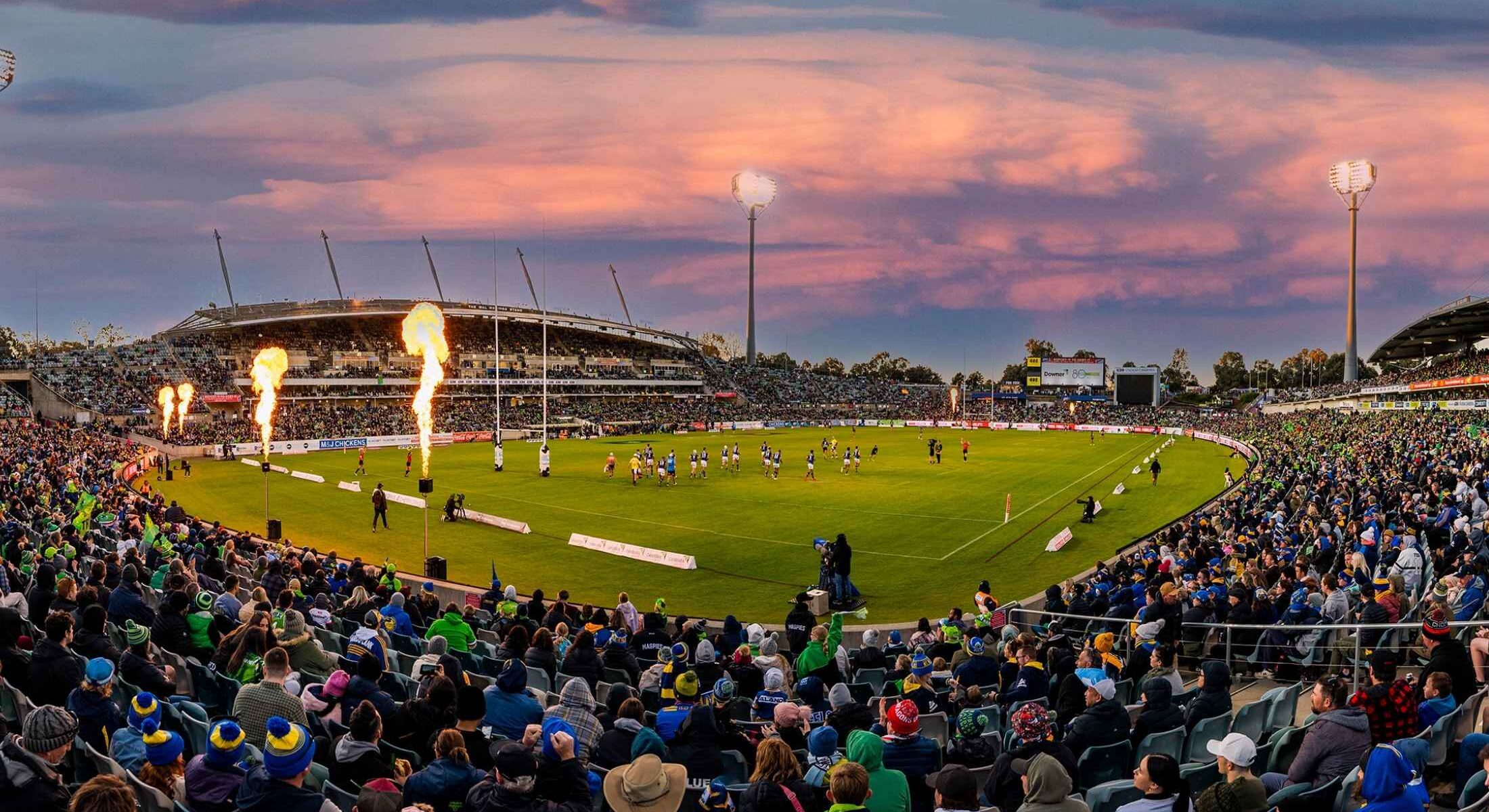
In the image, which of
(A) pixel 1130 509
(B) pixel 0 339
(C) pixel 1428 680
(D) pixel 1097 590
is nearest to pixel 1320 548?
(D) pixel 1097 590

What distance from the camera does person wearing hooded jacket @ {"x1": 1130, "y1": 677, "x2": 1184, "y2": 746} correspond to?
7.83 meters

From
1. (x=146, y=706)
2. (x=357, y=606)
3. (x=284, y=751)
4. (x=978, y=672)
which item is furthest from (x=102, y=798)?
(x=357, y=606)

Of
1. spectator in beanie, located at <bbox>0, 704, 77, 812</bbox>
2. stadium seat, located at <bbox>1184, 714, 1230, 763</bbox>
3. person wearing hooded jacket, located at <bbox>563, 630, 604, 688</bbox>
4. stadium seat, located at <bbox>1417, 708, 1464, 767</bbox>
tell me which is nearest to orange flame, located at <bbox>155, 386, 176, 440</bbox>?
person wearing hooded jacket, located at <bbox>563, 630, 604, 688</bbox>

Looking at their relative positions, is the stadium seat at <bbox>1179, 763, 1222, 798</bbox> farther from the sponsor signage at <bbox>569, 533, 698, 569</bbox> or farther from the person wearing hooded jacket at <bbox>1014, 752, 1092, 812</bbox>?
the sponsor signage at <bbox>569, 533, 698, 569</bbox>

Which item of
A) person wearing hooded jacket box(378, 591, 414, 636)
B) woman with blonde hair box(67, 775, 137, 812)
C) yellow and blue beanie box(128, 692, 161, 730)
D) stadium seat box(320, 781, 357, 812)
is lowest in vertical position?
person wearing hooded jacket box(378, 591, 414, 636)

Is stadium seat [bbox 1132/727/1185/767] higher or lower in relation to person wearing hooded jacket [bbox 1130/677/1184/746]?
lower

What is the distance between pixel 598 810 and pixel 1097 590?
41.1ft

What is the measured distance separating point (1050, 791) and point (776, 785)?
157 cm

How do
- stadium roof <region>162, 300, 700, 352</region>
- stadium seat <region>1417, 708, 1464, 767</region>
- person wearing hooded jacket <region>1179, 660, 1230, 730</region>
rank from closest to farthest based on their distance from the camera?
stadium seat <region>1417, 708, 1464, 767</region>, person wearing hooded jacket <region>1179, 660, 1230, 730</region>, stadium roof <region>162, 300, 700, 352</region>

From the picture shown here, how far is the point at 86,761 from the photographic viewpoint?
6.32m

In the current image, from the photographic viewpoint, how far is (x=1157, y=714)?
791cm

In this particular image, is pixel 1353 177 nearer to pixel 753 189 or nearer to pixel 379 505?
pixel 753 189

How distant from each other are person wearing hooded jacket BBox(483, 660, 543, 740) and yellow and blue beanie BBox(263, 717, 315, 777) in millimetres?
2577

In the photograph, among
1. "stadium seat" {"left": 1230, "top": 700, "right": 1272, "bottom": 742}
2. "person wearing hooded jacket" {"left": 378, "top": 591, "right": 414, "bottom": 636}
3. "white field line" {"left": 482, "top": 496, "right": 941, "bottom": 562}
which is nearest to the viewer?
"stadium seat" {"left": 1230, "top": 700, "right": 1272, "bottom": 742}
